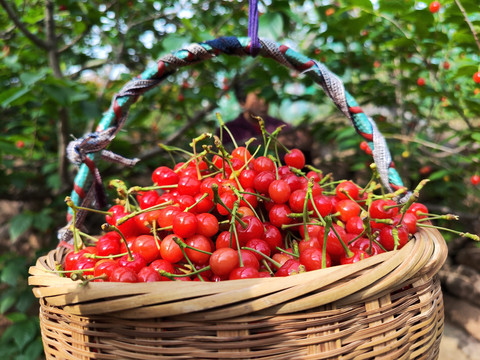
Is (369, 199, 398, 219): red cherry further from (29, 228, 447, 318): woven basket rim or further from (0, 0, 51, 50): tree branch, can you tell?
(0, 0, 51, 50): tree branch

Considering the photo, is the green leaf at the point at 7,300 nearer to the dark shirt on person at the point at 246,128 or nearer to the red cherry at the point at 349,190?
the dark shirt on person at the point at 246,128

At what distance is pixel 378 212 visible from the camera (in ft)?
2.37

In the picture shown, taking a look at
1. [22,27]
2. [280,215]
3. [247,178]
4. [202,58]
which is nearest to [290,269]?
[280,215]

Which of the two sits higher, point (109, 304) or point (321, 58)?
point (109, 304)

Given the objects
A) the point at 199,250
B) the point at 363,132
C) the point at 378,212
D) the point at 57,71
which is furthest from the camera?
the point at 57,71

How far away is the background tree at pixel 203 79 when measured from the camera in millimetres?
1294

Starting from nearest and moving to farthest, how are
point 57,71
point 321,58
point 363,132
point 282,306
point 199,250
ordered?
point 282,306, point 199,250, point 363,132, point 57,71, point 321,58

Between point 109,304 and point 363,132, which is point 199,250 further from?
point 363,132

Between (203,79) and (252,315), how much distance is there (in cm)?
198

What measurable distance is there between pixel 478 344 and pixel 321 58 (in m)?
1.76

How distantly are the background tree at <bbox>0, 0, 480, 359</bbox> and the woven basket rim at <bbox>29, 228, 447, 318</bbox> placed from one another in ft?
2.81

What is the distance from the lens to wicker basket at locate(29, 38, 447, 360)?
0.48 meters

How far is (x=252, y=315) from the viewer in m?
0.49

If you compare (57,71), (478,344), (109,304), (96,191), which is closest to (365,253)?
(109,304)
